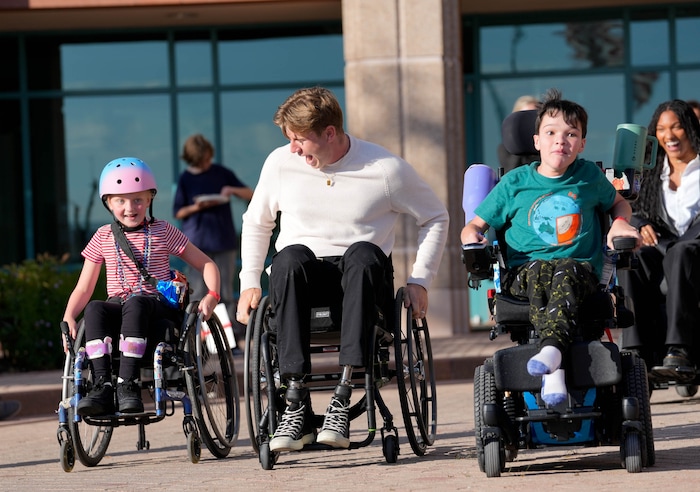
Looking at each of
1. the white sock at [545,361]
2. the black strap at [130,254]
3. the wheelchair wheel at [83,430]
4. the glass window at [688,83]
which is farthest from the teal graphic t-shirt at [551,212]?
the glass window at [688,83]

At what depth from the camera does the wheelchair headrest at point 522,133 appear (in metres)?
6.44

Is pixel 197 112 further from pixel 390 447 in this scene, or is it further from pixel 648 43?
pixel 390 447

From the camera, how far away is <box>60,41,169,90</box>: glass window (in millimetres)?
15422

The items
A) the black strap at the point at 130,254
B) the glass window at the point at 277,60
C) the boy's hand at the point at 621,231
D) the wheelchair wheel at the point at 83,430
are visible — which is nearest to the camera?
the boy's hand at the point at 621,231

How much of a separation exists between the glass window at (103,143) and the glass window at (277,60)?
84cm

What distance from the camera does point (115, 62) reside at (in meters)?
15.5

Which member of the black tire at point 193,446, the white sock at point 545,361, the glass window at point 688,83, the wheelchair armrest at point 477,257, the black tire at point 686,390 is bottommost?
Result: the black tire at point 686,390

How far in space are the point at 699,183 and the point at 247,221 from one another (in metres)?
2.94

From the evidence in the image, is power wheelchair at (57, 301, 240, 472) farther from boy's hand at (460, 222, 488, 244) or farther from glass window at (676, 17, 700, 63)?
glass window at (676, 17, 700, 63)

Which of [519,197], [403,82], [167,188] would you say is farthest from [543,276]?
[167,188]

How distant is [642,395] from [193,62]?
10729 millimetres

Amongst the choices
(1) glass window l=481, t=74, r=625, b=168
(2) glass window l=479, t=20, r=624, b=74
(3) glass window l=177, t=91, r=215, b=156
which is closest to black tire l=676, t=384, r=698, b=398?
(1) glass window l=481, t=74, r=625, b=168

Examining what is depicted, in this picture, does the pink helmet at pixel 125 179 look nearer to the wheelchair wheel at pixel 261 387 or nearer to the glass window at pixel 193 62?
the wheelchair wheel at pixel 261 387

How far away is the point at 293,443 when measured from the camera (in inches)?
223
